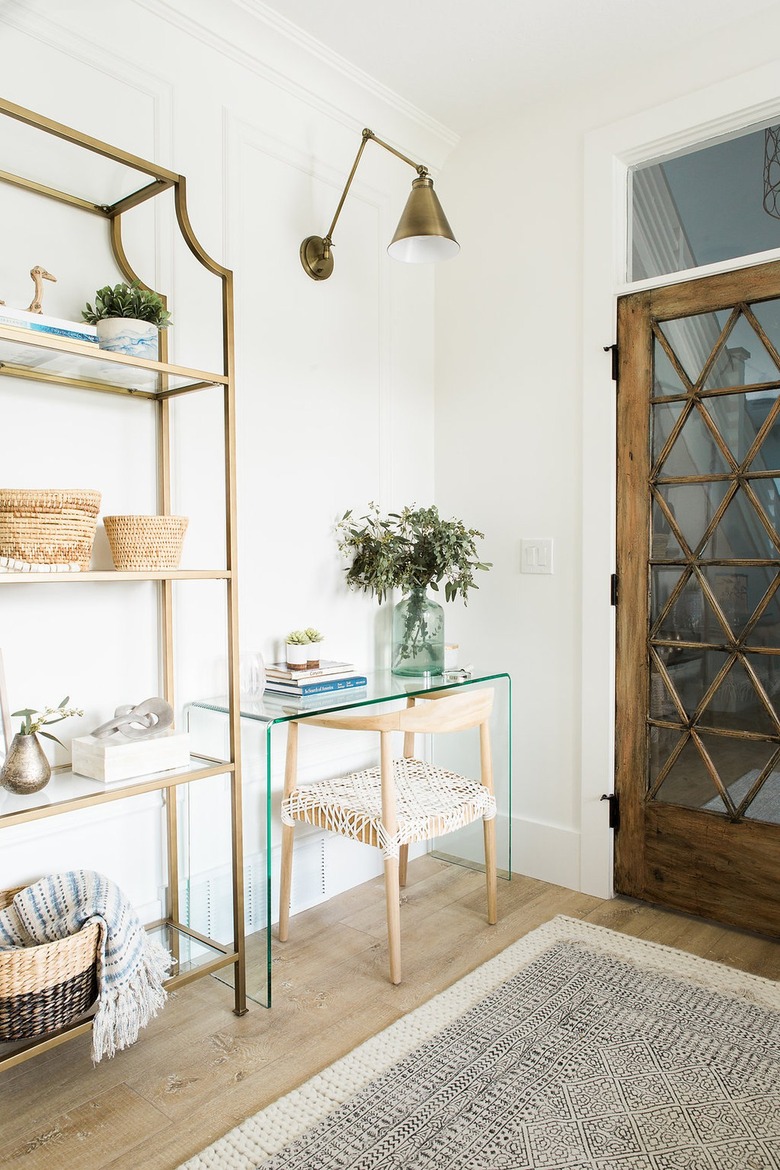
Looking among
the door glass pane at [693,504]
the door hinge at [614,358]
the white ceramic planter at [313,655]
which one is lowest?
the white ceramic planter at [313,655]

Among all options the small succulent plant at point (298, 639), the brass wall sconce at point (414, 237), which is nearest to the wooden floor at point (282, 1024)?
the small succulent plant at point (298, 639)

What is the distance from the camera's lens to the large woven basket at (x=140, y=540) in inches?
67.4

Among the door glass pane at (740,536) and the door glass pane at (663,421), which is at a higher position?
the door glass pane at (663,421)

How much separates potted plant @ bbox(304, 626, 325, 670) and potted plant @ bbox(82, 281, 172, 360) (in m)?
0.96

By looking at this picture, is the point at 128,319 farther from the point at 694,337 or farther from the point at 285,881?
the point at 694,337

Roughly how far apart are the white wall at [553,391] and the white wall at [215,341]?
0.68ft

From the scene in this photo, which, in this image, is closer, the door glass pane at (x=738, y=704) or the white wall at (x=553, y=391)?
the door glass pane at (x=738, y=704)

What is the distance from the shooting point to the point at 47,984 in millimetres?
1497

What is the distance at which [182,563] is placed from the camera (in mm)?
2160

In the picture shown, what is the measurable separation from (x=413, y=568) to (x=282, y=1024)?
1.34m

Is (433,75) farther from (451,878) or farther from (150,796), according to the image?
(451,878)

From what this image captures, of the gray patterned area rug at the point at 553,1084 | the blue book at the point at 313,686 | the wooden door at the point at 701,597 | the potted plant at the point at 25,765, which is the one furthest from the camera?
the wooden door at the point at 701,597

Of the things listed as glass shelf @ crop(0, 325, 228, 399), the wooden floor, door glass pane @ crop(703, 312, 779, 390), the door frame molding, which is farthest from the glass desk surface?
door glass pane @ crop(703, 312, 779, 390)

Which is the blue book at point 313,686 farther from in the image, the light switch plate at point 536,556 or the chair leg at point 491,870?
the light switch plate at point 536,556
